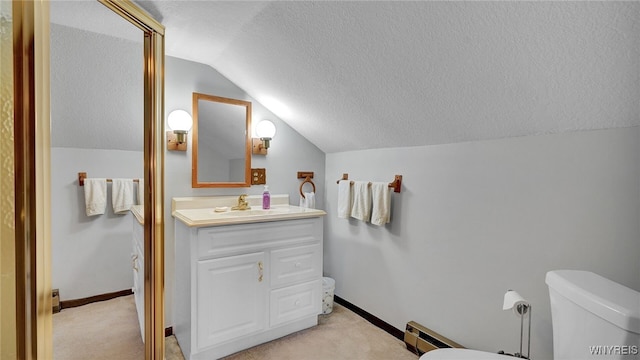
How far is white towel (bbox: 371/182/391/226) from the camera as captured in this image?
1.98 m

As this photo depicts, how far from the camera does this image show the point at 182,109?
79.0 inches

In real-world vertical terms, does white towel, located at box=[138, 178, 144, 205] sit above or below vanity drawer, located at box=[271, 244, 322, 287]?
above

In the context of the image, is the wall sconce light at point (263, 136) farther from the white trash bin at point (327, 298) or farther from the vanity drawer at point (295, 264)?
the white trash bin at point (327, 298)

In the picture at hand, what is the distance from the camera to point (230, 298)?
1.72 meters

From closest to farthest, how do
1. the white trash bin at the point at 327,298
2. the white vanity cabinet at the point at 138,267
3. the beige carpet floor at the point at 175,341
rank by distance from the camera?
the beige carpet floor at the point at 175,341 < the white vanity cabinet at the point at 138,267 < the white trash bin at the point at 327,298

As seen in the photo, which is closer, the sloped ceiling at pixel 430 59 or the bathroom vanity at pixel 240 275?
the sloped ceiling at pixel 430 59

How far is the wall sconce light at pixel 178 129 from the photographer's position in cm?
194

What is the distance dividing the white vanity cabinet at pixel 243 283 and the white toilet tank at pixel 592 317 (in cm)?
138

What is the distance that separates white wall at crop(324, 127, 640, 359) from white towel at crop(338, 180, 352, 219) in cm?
15

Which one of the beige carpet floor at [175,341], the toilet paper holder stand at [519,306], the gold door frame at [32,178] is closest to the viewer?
the gold door frame at [32,178]

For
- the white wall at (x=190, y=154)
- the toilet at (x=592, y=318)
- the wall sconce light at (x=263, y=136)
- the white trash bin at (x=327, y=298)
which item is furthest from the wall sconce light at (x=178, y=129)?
the toilet at (x=592, y=318)

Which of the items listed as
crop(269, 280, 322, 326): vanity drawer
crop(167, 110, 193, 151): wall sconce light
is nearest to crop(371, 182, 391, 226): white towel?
crop(269, 280, 322, 326): vanity drawer

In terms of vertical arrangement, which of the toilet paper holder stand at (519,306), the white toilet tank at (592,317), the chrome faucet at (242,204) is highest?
the chrome faucet at (242,204)

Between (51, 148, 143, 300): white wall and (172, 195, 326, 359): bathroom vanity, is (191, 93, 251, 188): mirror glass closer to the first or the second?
(172, 195, 326, 359): bathroom vanity
